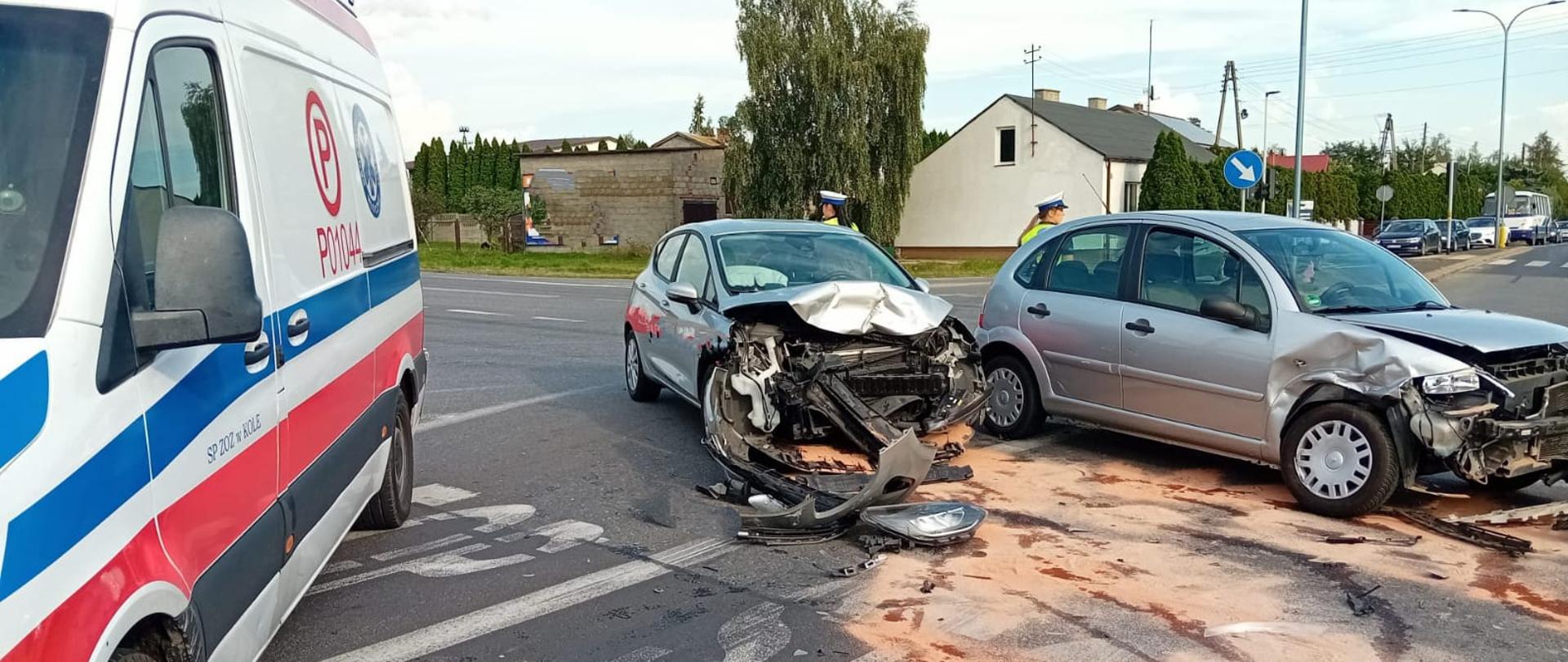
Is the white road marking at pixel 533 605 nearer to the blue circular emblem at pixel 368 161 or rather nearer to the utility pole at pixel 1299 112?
the blue circular emblem at pixel 368 161

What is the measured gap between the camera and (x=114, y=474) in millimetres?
2576

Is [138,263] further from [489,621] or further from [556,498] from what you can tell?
[556,498]

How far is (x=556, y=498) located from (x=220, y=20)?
375cm

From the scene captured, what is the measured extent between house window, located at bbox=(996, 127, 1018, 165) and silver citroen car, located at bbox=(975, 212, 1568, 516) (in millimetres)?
37095

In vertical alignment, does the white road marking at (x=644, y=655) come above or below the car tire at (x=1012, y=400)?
below

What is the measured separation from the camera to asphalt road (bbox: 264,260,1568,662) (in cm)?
450

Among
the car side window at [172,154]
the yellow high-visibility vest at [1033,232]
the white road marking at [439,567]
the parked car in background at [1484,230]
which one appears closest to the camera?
the car side window at [172,154]

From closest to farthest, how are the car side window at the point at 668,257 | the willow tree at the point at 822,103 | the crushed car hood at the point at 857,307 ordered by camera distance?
the crushed car hood at the point at 857,307 → the car side window at the point at 668,257 → the willow tree at the point at 822,103

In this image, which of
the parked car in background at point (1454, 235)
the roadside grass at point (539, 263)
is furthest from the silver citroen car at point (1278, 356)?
the parked car in background at point (1454, 235)

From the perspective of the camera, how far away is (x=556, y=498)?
22.5 feet

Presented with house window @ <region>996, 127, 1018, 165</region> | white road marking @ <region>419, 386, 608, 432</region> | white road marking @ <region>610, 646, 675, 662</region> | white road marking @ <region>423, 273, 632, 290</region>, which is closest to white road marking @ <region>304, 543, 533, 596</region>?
white road marking @ <region>610, 646, 675, 662</region>

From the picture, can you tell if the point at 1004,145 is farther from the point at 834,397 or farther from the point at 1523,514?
the point at 1523,514

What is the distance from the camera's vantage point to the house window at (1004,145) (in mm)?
44594

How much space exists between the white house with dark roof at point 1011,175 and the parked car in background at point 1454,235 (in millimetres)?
11648
